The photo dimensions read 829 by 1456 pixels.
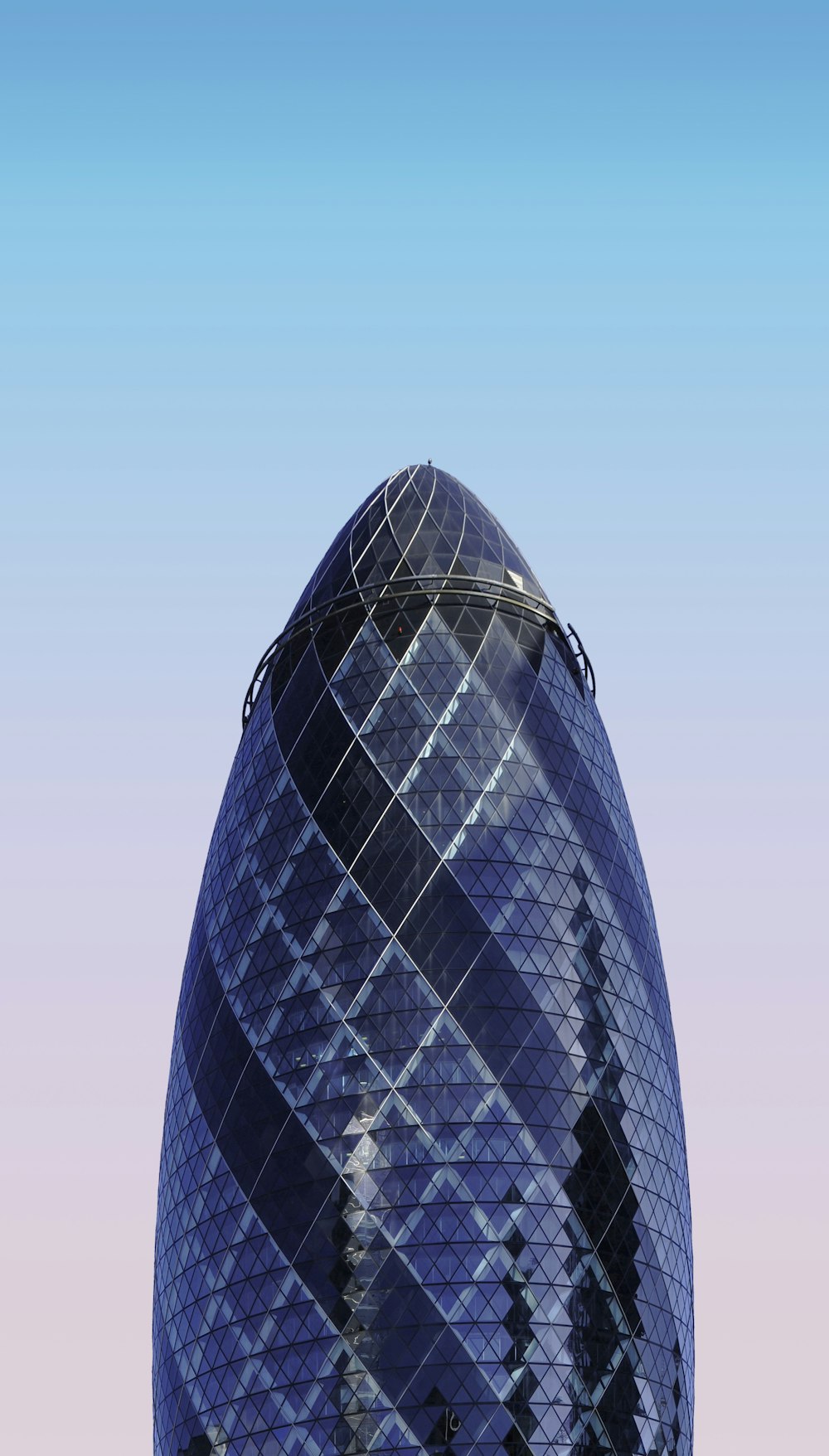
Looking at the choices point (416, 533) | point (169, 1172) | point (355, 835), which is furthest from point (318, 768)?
point (169, 1172)

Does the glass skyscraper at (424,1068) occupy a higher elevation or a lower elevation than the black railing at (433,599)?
lower

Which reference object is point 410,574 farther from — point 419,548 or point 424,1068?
point 424,1068

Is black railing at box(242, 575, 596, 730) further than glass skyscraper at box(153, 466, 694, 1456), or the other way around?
black railing at box(242, 575, 596, 730)

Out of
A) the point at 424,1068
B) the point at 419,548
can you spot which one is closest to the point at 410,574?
the point at 419,548

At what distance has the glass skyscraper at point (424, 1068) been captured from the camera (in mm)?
73250

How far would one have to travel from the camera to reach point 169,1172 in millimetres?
84562

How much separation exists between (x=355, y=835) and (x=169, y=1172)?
661 inches

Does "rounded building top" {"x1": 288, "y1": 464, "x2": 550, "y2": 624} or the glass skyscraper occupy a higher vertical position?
"rounded building top" {"x1": 288, "y1": 464, "x2": 550, "y2": 624}

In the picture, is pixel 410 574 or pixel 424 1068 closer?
pixel 424 1068

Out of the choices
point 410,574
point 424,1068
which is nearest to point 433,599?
point 410,574

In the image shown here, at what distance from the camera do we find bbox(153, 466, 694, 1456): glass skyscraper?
73250 millimetres

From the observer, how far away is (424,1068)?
76188mm

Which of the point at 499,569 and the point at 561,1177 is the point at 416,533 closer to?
the point at 499,569

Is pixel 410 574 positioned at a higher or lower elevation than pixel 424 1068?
higher
